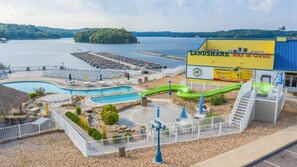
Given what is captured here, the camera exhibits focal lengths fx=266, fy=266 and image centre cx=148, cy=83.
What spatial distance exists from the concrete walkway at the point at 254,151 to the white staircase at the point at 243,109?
1735 millimetres

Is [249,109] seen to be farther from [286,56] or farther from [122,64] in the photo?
[122,64]

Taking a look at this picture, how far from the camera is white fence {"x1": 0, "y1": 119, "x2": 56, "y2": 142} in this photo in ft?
46.7

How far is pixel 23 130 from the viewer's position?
1502cm

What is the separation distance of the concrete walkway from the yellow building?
1198 centimetres

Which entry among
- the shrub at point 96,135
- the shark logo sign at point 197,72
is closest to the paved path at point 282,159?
the shrub at point 96,135

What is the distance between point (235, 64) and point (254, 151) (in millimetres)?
16317

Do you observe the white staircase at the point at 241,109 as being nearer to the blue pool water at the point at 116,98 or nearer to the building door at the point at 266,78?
the building door at the point at 266,78

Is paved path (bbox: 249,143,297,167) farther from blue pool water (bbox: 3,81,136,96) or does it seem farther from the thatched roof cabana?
blue pool water (bbox: 3,81,136,96)

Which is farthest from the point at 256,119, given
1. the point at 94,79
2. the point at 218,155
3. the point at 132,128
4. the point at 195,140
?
the point at 94,79

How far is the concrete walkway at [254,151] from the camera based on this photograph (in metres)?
11.4

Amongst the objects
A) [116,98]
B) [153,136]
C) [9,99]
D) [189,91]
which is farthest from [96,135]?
[116,98]

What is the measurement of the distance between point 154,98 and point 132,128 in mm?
9348

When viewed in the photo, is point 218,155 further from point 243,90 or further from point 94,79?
point 94,79

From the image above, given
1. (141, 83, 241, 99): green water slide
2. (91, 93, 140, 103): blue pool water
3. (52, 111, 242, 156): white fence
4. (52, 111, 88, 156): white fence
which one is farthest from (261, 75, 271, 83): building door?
(52, 111, 88, 156): white fence
